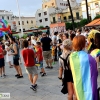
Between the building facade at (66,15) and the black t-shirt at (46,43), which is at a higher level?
the building facade at (66,15)

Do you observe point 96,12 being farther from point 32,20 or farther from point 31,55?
point 31,55

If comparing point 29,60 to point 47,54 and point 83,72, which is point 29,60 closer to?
point 47,54

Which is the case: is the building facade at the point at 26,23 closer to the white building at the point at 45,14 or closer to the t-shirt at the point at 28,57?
the white building at the point at 45,14

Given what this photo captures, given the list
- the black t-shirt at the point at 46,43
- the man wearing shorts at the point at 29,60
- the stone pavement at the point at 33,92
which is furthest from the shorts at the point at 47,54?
the man wearing shorts at the point at 29,60

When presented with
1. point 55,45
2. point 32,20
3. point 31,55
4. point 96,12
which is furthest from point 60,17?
point 31,55

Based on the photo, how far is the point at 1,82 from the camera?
7.86m

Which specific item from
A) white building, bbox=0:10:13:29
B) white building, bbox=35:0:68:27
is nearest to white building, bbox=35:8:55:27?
white building, bbox=35:0:68:27

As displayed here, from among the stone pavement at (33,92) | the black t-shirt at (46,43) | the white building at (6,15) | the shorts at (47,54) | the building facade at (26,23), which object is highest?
the white building at (6,15)

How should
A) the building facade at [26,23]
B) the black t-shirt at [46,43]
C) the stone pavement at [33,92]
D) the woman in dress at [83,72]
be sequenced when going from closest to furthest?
the woman in dress at [83,72]
the stone pavement at [33,92]
the black t-shirt at [46,43]
the building facade at [26,23]

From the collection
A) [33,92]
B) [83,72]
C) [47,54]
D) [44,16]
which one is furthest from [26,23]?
[83,72]

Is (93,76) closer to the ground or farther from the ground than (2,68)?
farther from the ground

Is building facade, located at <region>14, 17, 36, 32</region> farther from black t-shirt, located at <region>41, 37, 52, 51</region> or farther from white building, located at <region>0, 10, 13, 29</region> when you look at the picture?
black t-shirt, located at <region>41, 37, 52, 51</region>

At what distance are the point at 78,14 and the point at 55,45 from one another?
57.9m

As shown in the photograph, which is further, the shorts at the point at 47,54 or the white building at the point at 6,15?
the white building at the point at 6,15
